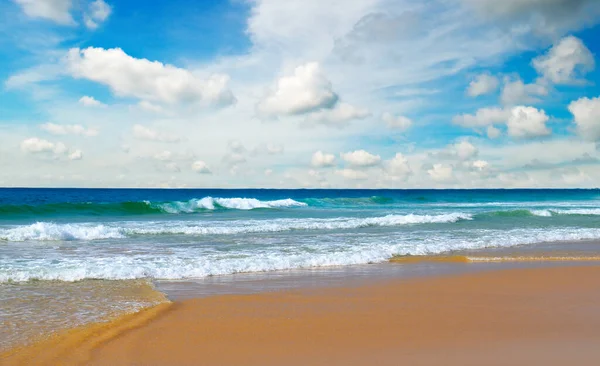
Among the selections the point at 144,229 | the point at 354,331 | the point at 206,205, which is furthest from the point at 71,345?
the point at 206,205

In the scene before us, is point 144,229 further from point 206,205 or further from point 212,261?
point 206,205

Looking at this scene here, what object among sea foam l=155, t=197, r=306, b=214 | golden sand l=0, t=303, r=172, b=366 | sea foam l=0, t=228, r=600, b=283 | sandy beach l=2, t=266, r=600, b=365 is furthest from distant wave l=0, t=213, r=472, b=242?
sea foam l=155, t=197, r=306, b=214

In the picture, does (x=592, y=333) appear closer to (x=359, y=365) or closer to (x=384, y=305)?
(x=384, y=305)

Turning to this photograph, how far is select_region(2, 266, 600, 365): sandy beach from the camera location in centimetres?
526

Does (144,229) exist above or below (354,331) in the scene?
above

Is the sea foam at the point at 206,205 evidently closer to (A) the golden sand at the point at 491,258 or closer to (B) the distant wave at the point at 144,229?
(B) the distant wave at the point at 144,229

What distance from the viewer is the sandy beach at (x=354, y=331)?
526cm

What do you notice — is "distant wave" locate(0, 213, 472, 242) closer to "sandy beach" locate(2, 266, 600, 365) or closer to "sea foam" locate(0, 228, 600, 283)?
"sea foam" locate(0, 228, 600, 283)

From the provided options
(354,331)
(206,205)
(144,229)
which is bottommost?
(354,331)

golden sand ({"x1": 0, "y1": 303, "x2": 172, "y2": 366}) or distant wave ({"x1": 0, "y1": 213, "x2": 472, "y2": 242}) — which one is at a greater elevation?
distant wave ({"x1": 0, "y1": 213, "x2": 472, "y2": 242})

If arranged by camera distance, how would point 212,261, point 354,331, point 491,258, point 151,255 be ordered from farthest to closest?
1. point 491,258
2. point 151,255
3. point 212,261
4. point 354,331

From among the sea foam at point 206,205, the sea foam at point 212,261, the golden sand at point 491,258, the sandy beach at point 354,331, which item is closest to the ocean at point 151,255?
the sea foam at point 212,261

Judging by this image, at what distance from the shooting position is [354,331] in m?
6.29

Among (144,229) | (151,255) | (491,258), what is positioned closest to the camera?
(151,255)
